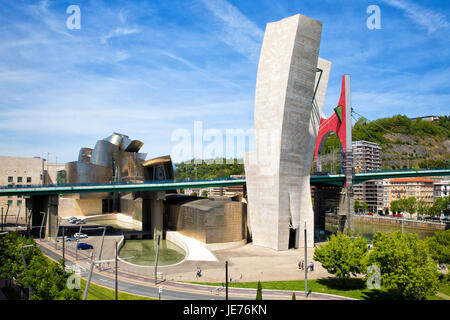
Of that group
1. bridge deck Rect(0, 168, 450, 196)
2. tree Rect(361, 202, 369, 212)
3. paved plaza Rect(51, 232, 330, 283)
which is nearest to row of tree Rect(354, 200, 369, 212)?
tree Rect(361, 202, 369, 212)

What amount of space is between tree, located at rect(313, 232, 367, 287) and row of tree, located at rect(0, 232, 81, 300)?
17.0 m

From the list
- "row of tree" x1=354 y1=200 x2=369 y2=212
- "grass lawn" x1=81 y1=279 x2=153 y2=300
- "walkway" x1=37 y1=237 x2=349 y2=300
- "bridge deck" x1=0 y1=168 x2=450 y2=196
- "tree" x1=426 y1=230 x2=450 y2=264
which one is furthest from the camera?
"row of tree" x1=354 y1=200 x2=369 y2=212

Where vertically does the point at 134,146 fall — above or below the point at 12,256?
above

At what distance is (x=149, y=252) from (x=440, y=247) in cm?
3082

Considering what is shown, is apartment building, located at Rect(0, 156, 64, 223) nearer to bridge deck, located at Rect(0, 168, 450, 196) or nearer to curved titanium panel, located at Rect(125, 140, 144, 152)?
bridge deck, located at Rect(0, 168, 450, 196)

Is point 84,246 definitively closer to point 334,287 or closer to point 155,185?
point 155,185

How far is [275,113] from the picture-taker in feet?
137

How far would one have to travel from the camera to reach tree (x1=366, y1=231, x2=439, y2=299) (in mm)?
20312

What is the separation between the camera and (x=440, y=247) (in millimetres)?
27984

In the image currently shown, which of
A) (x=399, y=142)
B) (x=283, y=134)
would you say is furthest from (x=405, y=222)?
(x=399, y=142)

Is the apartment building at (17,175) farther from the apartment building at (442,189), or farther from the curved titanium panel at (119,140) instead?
the apartment building at (442,189)

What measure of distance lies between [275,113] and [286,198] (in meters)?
10.3
